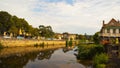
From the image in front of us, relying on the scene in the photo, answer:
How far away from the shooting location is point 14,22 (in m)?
108

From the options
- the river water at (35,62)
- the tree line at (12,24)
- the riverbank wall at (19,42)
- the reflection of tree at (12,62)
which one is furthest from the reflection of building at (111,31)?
the tree line at (12,24)

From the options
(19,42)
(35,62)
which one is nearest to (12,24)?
(19,42)

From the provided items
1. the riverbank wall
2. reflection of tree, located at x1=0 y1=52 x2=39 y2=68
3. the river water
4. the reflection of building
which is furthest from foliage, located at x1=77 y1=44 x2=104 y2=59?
the riverbank wall

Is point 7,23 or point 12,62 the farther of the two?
point 7,23

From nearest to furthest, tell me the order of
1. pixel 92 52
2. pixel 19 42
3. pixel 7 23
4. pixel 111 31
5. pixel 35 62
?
pixel 92 52 < pixel 35 62 < pixel 111 31 < pixel 19 42 < pixel 7 23

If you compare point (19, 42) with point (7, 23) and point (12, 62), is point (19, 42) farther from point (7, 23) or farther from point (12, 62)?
point (12, 62)

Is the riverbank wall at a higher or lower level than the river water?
higher

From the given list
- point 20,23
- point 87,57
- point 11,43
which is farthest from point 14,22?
point 87,57

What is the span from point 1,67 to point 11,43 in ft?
154

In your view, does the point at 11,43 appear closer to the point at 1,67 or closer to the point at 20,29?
the point at 20,29

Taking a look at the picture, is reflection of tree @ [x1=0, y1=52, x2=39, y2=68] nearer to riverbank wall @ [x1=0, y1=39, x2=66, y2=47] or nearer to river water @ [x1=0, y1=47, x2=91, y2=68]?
river water @ [x1=0, y1=47, x2=91, y2=68]

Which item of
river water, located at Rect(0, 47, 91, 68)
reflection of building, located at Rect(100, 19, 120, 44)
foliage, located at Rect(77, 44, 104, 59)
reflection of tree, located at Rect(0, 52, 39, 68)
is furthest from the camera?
reflection of building, located at Rect(100, 19, 120, 44)

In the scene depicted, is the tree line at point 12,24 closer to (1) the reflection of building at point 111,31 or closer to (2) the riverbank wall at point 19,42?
(2) the riverbank wall at point 19,42

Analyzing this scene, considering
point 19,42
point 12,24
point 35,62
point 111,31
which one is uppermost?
point 12,24
